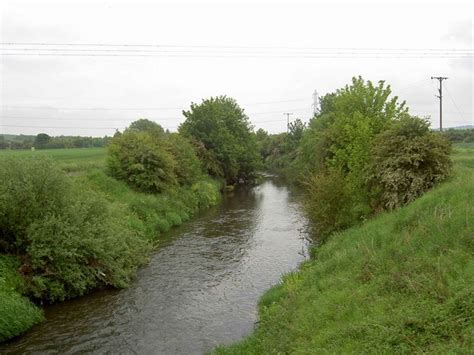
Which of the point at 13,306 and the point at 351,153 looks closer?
the point at 13,306

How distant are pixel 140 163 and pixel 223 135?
20.8m

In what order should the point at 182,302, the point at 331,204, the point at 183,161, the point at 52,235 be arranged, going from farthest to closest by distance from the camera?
the point at 183,161 → the point at 331,204 → the point at 182,302 → the point at 52,235

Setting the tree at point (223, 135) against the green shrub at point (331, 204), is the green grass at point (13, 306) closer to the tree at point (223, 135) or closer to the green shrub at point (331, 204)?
the green shrub at point (331, 204)

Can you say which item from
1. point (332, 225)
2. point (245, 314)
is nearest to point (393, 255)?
point (245, 314)

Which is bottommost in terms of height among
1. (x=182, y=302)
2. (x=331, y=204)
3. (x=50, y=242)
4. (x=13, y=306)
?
(x=182, y=302)

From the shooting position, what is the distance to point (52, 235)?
51.1 feet

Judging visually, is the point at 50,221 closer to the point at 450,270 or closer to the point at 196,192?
the point at 450,270

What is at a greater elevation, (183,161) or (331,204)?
(183,161)

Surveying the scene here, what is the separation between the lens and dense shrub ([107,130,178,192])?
3145 cm

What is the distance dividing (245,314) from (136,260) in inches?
277

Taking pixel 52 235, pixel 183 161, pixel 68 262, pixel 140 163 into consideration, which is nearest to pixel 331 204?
pixel 68 262

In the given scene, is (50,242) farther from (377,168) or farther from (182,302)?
(377,168)

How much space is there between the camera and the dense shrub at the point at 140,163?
31.5 m

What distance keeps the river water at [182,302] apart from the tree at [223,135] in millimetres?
24236
